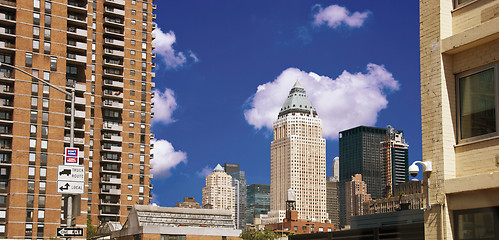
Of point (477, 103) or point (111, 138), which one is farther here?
point (111, 138)

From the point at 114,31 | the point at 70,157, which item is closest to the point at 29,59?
the point at 114,31

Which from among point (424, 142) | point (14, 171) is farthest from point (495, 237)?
point (14, 171)

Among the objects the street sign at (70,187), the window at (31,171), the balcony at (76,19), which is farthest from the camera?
the balcony at (76,19)

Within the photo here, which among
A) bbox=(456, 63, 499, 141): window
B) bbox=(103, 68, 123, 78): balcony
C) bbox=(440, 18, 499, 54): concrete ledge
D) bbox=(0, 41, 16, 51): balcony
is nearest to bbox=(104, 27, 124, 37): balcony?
bbox=(103, 68, 123, 78): balcony

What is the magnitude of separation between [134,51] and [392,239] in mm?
93728

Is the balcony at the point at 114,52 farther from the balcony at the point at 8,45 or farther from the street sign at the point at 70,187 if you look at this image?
the street sign at the point at 70,187

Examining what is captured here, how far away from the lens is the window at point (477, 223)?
15500 mm

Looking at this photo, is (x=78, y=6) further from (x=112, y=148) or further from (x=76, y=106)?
(x=112, y=148)

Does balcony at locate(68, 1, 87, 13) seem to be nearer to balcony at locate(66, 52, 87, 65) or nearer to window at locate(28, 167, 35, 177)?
balcony at locate(66, 52, 87, 65)

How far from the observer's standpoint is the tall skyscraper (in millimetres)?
104562

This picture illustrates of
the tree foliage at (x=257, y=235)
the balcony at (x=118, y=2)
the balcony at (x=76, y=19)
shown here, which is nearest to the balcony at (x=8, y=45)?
the balcony at (x=76, y=19)

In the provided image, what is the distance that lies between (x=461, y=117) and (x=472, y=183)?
1898 millimetres

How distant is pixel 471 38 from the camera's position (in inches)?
642

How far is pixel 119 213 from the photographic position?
13538 cm
